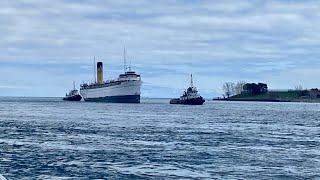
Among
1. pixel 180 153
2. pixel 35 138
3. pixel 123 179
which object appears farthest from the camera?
pixel 35 138

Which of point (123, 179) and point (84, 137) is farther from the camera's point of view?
point (84, 137)

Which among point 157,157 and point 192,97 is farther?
point 192,97

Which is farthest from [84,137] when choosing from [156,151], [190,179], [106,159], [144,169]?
[190,179]

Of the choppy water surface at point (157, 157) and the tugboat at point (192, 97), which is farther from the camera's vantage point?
the tugboat at point (192, 97)

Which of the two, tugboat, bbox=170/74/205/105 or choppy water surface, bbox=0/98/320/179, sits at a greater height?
tugboat, bbox=170/74/205/105

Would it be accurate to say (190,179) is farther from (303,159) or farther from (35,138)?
(35,138)

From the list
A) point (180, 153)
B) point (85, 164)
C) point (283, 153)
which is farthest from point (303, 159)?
point (85, 164)

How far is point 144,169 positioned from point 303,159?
10263 millimetres

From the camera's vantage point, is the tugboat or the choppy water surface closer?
the choppy water surface

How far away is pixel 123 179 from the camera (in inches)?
1110

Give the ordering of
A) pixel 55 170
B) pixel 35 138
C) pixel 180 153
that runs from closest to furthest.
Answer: pixel 55 170 → pixel 180 153 → pixel 35 138

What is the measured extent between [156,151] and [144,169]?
846 centimetres

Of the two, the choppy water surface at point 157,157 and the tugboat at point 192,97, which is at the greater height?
the tugboat at point 192,97

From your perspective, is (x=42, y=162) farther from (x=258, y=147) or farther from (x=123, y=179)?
(x=258, y=147)
